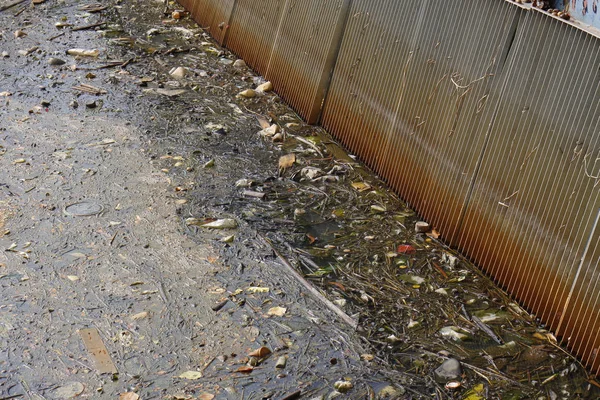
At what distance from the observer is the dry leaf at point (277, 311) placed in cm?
435

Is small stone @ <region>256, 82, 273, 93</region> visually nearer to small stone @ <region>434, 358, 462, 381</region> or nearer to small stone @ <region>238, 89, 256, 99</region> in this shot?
small stone @ <region>238, 89, 256, 99</region>

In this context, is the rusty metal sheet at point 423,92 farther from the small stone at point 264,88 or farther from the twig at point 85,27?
the twig at point 85,27

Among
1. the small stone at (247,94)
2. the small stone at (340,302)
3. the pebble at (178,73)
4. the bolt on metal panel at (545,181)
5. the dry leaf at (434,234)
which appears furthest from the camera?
the pebble at (178,73)

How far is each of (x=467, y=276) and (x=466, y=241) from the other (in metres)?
0.26

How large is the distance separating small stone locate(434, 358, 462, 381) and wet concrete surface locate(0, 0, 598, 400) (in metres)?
0.04

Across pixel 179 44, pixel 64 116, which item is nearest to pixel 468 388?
pixel 64 116

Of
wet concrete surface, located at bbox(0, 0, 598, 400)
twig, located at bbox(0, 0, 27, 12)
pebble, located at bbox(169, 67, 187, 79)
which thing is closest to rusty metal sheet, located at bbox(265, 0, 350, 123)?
wet concrete surface, located at bbox(0, 0, 598, 400)

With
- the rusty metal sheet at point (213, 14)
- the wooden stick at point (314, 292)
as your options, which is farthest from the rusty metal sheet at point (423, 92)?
the rusty metal sheet at point (213, 14)

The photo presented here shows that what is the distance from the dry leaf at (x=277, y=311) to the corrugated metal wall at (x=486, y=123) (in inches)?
53.0

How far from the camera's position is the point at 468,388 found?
3908mm

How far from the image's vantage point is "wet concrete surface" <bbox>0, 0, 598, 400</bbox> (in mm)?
3908

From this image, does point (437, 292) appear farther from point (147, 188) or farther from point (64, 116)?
point (64, 116)

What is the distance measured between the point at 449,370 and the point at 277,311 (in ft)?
3.23

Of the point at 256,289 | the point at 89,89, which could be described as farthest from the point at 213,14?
the point at 256,289
